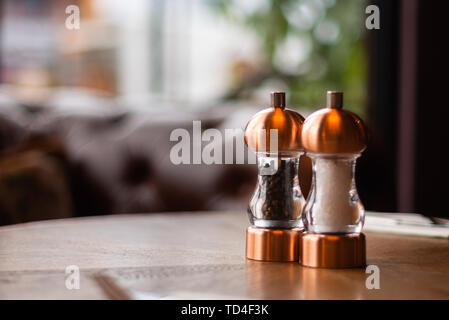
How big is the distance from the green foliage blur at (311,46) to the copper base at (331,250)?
1790mm

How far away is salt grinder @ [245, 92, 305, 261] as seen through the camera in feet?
1.90

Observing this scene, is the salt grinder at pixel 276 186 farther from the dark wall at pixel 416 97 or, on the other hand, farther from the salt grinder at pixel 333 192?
the dark wall at pixel 416 97

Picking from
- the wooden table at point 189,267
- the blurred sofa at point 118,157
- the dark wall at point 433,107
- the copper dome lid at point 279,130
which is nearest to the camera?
the wooden table at point 189,267

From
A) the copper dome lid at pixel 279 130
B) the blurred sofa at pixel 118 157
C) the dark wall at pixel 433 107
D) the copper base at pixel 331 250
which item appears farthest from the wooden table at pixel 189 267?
the dark wall at pixel 433 107

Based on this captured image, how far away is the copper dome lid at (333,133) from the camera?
1.75ft

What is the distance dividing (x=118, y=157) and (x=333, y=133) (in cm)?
102

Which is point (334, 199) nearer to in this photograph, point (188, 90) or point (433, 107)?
point (433, 107)

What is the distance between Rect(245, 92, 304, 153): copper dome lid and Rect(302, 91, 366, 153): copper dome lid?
0.03m

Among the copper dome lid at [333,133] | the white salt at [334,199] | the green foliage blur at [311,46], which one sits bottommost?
the white salt at [334,199]

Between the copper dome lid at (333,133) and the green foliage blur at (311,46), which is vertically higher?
the green foliage blur at (311,46)

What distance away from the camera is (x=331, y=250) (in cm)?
55

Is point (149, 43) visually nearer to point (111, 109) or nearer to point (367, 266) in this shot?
point (111, 109)

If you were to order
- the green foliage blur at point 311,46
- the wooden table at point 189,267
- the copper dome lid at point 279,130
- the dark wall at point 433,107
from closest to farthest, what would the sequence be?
the wooden table at point 189,267
the copper dome lid at point 279,130
the dark wall at point 433,107
the green foliage blur at point 311,46

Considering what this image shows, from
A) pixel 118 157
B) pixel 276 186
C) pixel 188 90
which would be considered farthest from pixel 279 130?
pixel 188 90
